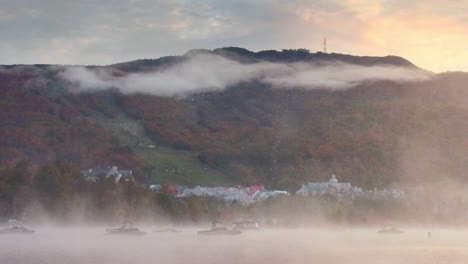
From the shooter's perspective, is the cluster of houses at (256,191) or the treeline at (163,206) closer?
the treeline at (163,206)

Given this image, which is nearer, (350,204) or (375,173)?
(350,204)

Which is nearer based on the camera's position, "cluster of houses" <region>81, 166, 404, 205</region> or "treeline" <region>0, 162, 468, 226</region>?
"treeline" <region>0, 162, 468, 226</region>

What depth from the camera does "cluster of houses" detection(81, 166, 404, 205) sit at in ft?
536

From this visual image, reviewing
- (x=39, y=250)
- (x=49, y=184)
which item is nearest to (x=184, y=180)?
(x=49, y=184)

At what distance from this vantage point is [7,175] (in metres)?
116

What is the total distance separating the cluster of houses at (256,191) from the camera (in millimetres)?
163250

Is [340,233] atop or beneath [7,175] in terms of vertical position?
beneath

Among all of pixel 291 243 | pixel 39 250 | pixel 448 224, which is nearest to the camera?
pixel 39 250

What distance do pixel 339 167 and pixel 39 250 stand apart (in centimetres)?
11953

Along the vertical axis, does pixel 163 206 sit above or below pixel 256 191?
above

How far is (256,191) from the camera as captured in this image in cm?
17200

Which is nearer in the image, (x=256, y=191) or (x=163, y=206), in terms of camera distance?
(x=163, y=206)

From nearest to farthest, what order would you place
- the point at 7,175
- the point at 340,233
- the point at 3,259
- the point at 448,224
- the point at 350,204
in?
the point at 3,259
the point at 7,175
the point at 340,233
the point at 350,204
the point at 448,224

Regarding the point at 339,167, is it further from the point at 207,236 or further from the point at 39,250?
the point at 39,250
